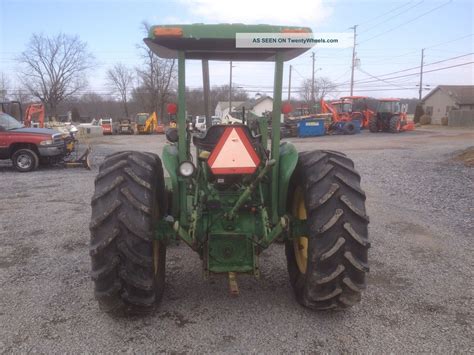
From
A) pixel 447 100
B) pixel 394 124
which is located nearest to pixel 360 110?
pixel 394 124

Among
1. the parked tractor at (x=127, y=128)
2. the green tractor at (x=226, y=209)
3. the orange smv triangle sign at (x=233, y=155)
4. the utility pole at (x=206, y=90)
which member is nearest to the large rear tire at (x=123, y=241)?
the green tractor at (x=226, y=209)

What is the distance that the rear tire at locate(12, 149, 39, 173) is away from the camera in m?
13.4

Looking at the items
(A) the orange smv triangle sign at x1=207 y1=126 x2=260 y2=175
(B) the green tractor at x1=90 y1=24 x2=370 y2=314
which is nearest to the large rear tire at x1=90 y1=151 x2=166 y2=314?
(B) the green tractor at x1=90 y1=24 x2=370 y2=314

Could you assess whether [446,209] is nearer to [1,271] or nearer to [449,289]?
[449,289]

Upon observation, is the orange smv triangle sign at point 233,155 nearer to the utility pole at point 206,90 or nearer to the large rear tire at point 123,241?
the large rear tire at point 123,241

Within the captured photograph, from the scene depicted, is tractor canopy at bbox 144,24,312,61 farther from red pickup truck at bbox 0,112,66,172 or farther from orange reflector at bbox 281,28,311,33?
red pickup truck at bbox 0,112,66,172

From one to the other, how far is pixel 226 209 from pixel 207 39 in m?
1.44

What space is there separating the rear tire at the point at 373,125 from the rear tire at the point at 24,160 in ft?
80.4

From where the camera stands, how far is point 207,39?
A: 3.46m

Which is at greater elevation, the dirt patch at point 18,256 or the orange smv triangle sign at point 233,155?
the orange smv triangle sign at point 233,155

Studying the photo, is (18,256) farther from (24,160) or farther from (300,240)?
(24,160)

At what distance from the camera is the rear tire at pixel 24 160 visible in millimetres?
13398

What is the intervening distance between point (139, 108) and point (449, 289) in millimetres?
68221

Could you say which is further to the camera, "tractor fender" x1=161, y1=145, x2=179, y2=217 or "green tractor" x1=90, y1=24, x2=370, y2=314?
"tractor fender" x1=161, y1=145, x2=179, y2=217
